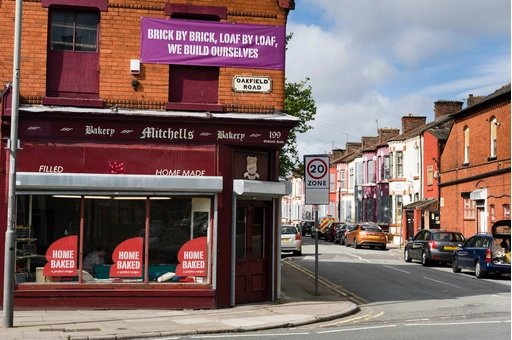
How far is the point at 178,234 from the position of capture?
1505 cm

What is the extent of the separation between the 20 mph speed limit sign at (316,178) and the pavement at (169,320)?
2.52m

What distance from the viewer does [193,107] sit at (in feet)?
49.6

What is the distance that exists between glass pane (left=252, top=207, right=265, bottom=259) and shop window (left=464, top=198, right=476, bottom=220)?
24229mm

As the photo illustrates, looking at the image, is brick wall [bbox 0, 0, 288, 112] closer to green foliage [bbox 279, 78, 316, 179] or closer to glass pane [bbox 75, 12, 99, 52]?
glass pane [bbox 75, 12, 99, 52]

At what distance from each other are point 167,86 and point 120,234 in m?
3.37

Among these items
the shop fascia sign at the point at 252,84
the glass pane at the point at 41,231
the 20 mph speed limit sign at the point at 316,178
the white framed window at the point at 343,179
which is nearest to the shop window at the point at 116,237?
the glass pane at the point at 41,231

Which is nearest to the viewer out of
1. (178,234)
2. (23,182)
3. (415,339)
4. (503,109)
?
(415,339)

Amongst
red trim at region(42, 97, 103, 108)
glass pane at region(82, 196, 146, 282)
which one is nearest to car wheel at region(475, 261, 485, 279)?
glass pane at region(82, 196, 146, 282)

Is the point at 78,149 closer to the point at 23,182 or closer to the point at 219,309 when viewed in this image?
the point at 23,182

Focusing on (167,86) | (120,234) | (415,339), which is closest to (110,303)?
(120,234)

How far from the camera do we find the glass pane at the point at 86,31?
1514 cm

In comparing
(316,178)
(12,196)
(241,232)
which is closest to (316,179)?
(316,178)

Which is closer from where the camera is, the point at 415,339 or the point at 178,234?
the point at 415,339

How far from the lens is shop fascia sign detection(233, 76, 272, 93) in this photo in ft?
50.7
